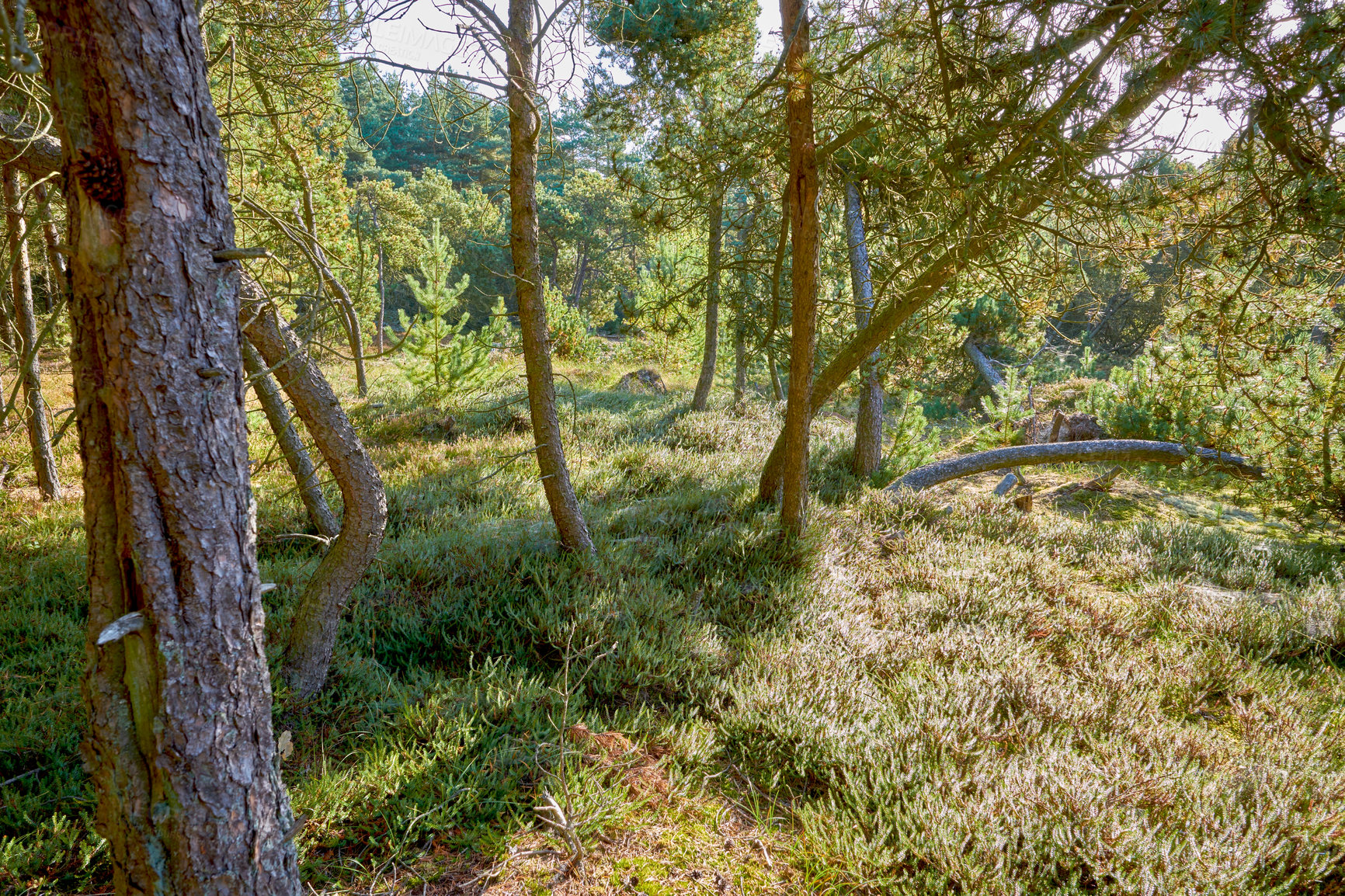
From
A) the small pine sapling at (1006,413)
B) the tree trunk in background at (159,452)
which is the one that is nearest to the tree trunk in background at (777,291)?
the tree trunk in background at (159,452)

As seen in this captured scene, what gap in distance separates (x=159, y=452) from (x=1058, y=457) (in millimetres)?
9006

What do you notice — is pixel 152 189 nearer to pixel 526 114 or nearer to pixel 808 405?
pixel 526 114

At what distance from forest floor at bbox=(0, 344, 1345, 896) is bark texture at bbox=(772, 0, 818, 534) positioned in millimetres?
550

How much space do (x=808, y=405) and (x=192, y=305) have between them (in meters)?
4.54

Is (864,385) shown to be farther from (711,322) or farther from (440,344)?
(440,344)

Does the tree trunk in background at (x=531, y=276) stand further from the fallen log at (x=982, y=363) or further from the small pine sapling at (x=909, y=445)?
the fallen log at (x=982, y=363)

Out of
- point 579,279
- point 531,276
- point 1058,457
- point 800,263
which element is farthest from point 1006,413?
point 579,279

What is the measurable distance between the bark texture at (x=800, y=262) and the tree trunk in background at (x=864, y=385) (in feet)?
7.62

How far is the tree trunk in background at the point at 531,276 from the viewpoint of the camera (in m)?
3.85

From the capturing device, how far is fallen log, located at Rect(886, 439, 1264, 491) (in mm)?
7727

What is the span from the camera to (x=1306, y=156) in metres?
3.31

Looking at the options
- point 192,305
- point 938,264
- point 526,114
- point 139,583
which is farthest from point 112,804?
point 938,264

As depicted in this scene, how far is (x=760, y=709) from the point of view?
3.46 metres

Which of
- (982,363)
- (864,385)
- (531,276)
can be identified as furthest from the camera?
(982,363)
